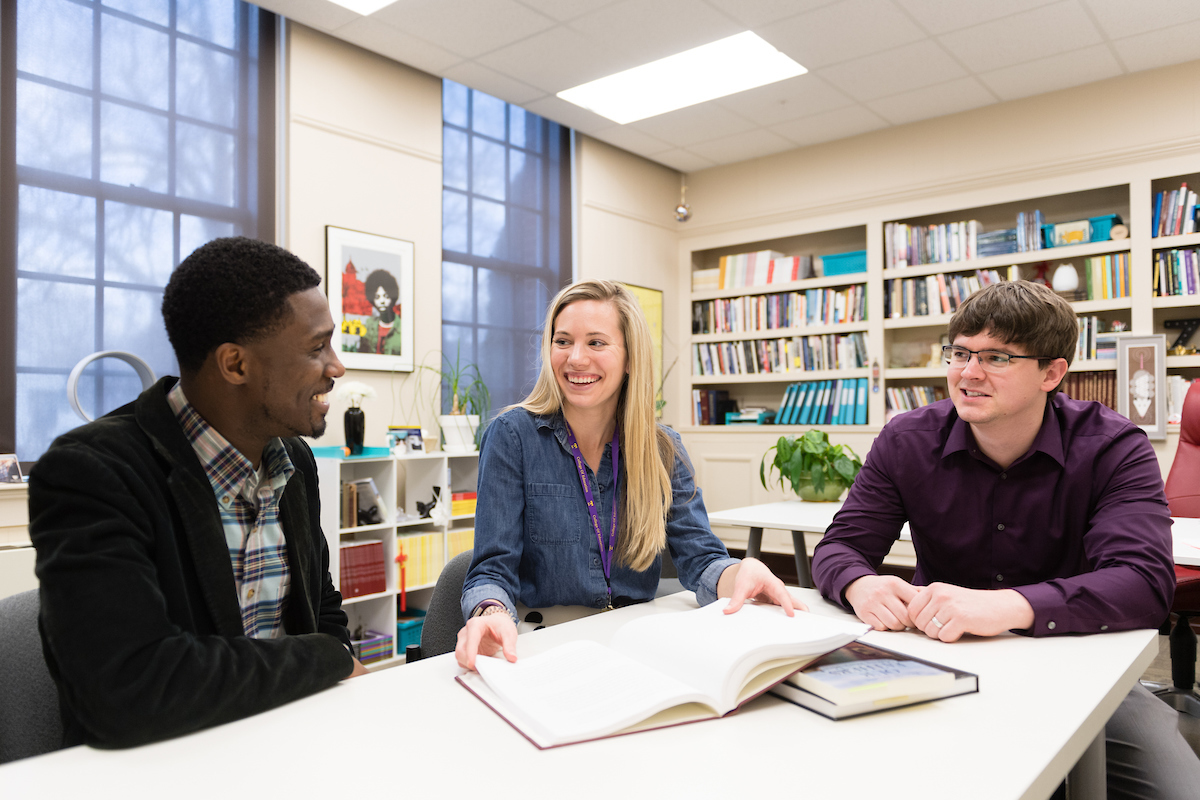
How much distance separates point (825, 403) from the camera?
5379 mm

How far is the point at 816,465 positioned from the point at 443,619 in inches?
87.1

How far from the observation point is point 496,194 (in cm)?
481

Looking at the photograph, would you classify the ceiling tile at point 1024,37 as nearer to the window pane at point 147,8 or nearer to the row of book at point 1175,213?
the row of book at point 1175,213

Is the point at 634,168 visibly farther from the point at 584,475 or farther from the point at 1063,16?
the point at 584,475

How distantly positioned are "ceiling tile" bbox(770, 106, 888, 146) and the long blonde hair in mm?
3698

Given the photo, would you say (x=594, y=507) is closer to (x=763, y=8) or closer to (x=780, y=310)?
(x=763, y=8)

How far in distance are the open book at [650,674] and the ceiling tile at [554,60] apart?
343 centimetres

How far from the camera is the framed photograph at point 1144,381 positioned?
13.7 ft

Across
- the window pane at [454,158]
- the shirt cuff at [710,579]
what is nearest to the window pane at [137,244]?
the window pane at [454,158]

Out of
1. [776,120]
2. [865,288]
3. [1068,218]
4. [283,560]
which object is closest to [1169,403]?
[1068,218]

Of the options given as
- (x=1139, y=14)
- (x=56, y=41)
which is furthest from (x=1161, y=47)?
(x=56, y=41)

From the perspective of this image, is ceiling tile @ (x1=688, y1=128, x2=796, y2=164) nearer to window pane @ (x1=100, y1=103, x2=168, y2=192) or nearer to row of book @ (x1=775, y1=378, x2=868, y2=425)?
row of book @ (x1=775, y1=378, x2=868, y2=425)

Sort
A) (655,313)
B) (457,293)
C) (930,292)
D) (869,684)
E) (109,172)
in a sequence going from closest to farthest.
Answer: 1. (869,684)
2. (109,172)
3. (457,293)
4. (930,292)
5. (655,313)

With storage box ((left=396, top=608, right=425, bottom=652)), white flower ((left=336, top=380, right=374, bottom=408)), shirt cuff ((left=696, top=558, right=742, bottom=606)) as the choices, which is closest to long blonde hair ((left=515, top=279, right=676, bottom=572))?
shirt cuff ((left=696, top=558, right=742, bottom=606))
